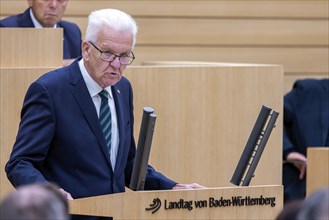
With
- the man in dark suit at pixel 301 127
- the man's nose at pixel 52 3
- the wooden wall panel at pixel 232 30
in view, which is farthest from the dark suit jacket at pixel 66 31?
the man in dark suit at pixel 301 127

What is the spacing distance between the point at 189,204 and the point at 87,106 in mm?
539

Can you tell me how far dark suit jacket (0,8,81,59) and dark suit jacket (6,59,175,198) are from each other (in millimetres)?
2424

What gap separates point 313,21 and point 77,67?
16.9 feet

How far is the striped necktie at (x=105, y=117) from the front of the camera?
10.5 ft

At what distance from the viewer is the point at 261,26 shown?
25.9 ft

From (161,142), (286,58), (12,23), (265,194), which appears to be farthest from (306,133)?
(265,194)

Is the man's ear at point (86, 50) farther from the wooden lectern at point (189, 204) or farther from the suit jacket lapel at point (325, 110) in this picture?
the suit jacket lapel at point (325, 110)

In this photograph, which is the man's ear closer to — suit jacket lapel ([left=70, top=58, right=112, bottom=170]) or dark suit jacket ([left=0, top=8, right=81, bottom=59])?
suit jacket lapel ([left=70, top=58, right=112, bottom=170])

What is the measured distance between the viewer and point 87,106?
3.15m

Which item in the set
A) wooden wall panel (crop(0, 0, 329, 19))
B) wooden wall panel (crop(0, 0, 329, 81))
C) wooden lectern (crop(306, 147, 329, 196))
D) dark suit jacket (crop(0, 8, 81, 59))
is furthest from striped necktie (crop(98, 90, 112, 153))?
wooden wall panel (crop(0, 0, 329, 81))

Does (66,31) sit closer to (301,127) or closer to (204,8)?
(301,127)

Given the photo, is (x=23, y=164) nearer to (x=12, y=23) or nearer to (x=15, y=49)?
(x=15, y=49)

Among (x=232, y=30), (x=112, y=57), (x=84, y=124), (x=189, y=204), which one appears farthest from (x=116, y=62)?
(x=232, y=30)

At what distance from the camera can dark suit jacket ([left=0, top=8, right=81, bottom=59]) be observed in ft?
18.1
